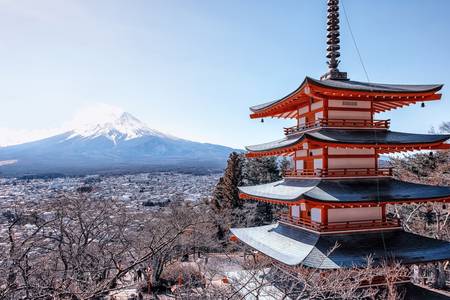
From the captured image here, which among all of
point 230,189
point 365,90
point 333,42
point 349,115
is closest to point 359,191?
point 349,115

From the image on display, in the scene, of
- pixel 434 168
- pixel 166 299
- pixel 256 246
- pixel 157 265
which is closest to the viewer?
pixel 256 246

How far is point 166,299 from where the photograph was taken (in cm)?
1867

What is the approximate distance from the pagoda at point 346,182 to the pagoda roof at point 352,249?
29mm

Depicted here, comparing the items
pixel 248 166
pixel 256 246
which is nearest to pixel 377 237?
pixel 256 246

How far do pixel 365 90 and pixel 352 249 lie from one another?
16.9 ft

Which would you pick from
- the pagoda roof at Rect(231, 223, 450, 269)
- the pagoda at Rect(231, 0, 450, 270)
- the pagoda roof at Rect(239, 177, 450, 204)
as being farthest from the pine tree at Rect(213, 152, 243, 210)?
the pagoda roof at Rect(231, 223, 450, 269)

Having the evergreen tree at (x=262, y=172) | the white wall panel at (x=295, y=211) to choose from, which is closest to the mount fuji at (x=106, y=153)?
the evergreen tree at (x=262, y=172)

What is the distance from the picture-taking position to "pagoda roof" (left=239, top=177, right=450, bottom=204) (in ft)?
34.4

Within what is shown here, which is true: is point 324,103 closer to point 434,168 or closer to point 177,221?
point 177,221

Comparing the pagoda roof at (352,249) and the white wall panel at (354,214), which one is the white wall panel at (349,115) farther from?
the pagoda roof at (352,249)

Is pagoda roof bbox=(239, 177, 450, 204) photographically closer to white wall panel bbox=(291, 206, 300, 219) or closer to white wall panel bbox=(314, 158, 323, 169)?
white wall panel bbox=(314, 158, 323, 169)

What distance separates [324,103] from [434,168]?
2165 centimetres

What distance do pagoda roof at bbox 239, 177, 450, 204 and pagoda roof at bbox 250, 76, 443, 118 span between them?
2.91 meters

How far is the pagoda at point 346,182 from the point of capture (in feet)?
34.2
